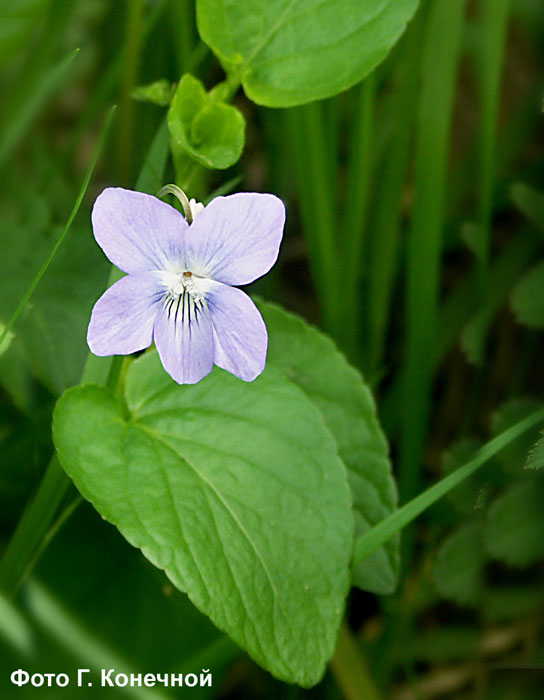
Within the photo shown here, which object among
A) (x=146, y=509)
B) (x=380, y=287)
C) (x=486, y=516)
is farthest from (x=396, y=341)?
(x=146, y=509)

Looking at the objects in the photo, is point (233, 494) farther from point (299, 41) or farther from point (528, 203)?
point (528, 203)

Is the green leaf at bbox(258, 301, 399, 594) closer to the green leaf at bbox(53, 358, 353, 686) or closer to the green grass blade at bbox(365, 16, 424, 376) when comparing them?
the green leaf at bbox(53, 358, 353, 686)

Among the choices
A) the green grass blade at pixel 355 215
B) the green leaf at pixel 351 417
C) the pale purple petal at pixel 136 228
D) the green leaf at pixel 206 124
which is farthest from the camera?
the green grass blade at pixel 355 215

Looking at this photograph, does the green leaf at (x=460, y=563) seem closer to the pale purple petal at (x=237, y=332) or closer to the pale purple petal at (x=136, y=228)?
the pale purple petal at (x=237, y=332)

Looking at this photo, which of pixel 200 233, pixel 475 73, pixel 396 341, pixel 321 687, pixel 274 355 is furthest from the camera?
pixel 475 73

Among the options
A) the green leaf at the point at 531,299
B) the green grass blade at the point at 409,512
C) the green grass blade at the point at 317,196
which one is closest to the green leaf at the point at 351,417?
the green grass blade at the point at 409,512

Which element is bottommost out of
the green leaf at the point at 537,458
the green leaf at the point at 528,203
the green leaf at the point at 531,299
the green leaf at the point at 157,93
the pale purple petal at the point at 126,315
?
the green leaf at the point at 531,299

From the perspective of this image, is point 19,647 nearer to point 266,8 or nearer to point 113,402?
point 113,402
